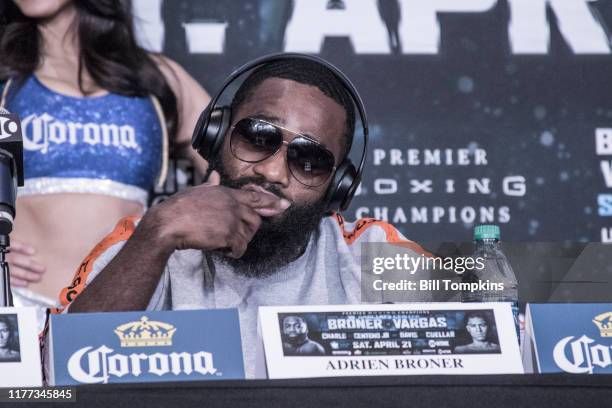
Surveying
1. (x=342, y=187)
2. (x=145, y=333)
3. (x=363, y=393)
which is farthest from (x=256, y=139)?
(x=363, y=393)

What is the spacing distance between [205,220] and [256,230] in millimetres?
158

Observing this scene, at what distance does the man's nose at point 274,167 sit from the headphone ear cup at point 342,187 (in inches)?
4.7

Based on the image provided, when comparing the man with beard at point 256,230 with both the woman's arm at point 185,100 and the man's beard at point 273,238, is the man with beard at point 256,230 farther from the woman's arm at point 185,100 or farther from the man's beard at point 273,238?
the woman's arm at point 185,100

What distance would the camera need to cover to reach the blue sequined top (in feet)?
8.75

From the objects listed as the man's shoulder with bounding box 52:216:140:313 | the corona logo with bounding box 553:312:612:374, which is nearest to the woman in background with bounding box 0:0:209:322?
the man's shoulder with bounding box 52:216:140:313

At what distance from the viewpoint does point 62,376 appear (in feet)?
3.94

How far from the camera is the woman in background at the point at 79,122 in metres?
2.67

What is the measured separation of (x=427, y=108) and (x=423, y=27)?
0.27 meters

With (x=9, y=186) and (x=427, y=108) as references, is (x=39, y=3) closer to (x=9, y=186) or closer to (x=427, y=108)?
(x=427, y=108)

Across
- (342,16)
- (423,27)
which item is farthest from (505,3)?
(342,16)

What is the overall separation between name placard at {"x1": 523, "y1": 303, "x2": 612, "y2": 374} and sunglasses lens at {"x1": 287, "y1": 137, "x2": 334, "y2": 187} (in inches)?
31.2

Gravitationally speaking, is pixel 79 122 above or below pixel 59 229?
above

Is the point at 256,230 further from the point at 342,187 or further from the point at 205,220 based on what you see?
the point at 342,187

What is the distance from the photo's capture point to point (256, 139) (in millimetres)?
2004
